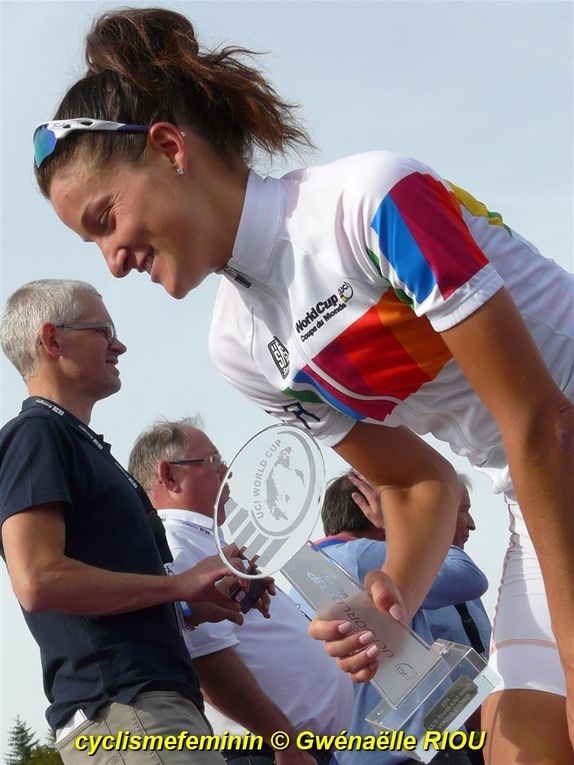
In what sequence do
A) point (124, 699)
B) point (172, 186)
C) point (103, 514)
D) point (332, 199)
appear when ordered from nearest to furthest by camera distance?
1. point (332, 199)
2. point (172, 186)
3. point (124, 699)
4. point (103, 514)

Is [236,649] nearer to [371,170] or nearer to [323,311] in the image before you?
[323,311]

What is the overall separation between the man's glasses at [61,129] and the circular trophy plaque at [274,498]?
765 mm

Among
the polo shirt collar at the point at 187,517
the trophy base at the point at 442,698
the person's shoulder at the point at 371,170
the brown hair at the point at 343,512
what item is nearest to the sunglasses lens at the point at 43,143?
the person's shoulder at the point at 371,170

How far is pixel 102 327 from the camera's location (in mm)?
4301

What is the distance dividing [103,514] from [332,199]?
5.61 feet

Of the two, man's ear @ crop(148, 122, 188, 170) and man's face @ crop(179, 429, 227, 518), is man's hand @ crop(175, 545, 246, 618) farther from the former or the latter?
man's ear @ crop(148, 122, 188, 170)

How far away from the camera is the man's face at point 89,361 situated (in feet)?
13.4

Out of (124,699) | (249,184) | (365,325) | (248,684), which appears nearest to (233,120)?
(249,184)

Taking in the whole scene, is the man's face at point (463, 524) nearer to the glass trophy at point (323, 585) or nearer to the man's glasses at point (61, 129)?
the glass trophy at point (323, 585)

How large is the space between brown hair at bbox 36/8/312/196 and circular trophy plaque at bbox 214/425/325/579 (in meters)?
0.71

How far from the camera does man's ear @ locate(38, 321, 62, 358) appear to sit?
4082 mm

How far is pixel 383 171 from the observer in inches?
85.1

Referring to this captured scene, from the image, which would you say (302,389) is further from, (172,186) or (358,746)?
(358,746)

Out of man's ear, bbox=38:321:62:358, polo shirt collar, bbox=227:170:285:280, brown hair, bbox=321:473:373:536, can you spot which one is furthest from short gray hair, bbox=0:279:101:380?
polo shirt collar, bbox=227:170:285:280
